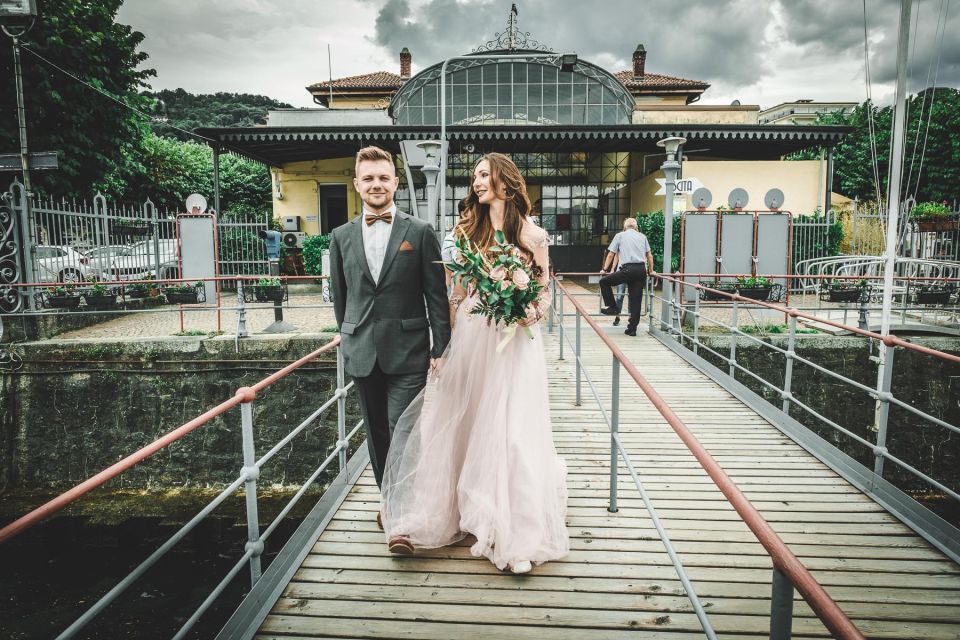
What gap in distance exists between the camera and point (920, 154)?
2811 cm

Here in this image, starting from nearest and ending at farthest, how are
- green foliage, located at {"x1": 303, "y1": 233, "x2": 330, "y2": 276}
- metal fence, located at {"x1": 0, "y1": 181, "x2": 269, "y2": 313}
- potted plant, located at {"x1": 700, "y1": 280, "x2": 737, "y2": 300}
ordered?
metal fence, located at {"x1": 0, "y1": 181, "x2": 269, "y2": 313} < potted plant, located at {"x1": 700, "y1": 280, "x2": 737, "y2": 300} < green foliage, located at {"x1": 303, "y1": 233, "x2": 330, "y2": 276}

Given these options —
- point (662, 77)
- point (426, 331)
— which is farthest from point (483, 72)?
Result: point (662, 77)

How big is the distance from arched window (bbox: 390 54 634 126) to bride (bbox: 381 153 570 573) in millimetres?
17395

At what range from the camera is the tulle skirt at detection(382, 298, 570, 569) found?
2.95 meters

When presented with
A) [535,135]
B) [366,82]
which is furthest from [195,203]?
[366,82]

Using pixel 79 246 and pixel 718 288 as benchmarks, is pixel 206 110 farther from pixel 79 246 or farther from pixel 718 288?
pixel 718 288

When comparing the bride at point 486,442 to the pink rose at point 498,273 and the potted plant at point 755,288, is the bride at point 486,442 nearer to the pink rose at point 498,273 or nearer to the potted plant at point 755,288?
the pink rose at point 498,273

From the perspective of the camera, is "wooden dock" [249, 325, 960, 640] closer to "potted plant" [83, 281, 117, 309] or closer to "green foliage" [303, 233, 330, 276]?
"potted plant" [83, 281, 117, 309]

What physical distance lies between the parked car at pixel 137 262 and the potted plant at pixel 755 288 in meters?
11.9

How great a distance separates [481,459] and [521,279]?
94 centimetres

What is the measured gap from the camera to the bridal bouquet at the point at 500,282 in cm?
292

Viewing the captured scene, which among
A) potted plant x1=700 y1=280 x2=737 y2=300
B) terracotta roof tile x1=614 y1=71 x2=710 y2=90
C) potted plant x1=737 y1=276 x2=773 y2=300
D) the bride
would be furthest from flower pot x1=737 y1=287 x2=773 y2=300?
terracotta roof tile x1=614 y1=71 x2=710 y2=90

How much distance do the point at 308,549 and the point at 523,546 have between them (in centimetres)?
123

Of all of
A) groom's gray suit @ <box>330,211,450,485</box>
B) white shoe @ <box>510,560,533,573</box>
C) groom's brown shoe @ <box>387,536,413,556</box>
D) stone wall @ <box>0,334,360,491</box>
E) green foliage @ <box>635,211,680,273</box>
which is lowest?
stone wall @ <box>0,334,360,491</box>
